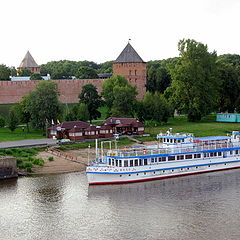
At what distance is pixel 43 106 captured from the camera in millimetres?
61500

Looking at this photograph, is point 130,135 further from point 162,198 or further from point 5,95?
point 5,95

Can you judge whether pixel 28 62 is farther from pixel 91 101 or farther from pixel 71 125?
pixel 71 125

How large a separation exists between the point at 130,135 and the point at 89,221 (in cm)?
3132

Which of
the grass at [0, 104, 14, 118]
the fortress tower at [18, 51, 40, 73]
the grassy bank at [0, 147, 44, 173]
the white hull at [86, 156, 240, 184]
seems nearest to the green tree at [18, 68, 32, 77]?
the fortress tower at [18, 51, 40, 73]

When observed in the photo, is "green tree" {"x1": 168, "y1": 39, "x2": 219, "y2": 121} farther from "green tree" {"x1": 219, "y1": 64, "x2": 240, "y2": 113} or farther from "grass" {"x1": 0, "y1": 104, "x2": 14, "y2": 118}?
"grass" {"x1": 0, "y1": 104, "x2": 14, "y2": 118}

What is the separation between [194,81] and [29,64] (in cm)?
5549

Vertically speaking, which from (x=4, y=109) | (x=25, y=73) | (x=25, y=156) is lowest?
(x=25, y=156)

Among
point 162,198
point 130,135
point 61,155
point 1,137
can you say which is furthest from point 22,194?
point 130,135

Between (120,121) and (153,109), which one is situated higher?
(153,109)

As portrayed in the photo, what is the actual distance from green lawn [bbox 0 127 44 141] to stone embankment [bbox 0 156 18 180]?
13.8 meters

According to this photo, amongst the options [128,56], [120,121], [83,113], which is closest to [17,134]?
[83,113]

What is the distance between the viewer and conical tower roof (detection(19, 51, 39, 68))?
118 meters

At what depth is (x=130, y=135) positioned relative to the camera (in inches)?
2398

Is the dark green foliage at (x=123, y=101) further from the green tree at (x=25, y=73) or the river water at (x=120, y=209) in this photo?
the green tree at (x=25, y=73)
